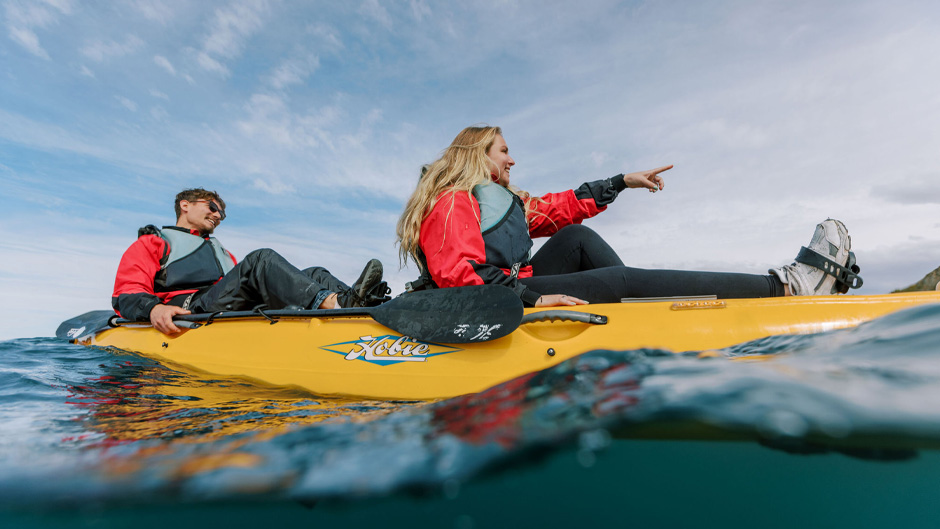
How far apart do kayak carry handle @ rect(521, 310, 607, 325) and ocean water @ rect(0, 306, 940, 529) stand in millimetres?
369

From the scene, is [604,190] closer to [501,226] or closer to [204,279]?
[501,226]

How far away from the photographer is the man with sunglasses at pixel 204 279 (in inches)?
131

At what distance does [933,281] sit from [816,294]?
1.50ft

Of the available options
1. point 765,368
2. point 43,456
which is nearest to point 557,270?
point 765,368

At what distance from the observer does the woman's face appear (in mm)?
3275

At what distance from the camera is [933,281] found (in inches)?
90.0

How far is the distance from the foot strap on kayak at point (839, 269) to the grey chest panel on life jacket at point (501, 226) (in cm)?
148

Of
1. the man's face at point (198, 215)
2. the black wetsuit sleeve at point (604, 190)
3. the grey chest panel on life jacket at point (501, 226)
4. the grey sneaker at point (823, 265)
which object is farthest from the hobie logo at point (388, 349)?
the man's face at point (198, 215)

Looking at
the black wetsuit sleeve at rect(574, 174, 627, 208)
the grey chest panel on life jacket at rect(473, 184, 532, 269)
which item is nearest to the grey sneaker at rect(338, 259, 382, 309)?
the grey chest panel on life jacket at rect(473, 184, 532, 269)

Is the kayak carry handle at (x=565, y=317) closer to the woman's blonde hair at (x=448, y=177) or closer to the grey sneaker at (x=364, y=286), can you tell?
the woman's blonde hair at (x=448, y=177)

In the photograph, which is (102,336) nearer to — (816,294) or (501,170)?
(501,170)

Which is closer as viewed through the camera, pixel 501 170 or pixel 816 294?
pixel 816 294

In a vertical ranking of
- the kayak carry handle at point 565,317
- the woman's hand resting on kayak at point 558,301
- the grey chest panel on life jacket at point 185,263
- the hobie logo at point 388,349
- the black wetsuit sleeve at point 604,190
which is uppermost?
the black wetsuit sleeve at point 604,190

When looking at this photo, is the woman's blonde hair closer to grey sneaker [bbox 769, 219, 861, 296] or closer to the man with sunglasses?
the man with sunglasses
